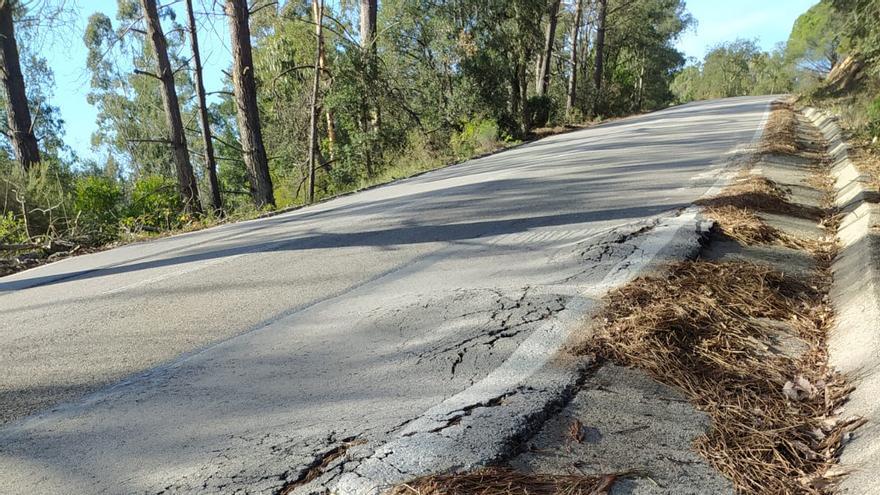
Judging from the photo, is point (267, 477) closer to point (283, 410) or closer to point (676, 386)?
point (283, 410)

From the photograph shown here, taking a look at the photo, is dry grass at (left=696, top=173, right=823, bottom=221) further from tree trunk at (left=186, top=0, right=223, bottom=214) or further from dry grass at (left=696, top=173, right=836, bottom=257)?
tree trunk at (left=186, top=0, right=223, bottom=214)

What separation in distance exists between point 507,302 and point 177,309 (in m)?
2.47

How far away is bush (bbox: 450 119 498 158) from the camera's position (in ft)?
58.3

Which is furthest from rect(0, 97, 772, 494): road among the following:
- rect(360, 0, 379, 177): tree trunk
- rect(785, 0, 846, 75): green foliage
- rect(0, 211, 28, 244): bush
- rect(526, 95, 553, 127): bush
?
rect(785, 0, 846, 75): green foliage

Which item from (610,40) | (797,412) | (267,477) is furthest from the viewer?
(610,40)

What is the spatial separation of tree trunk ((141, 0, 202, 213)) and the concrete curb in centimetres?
1147

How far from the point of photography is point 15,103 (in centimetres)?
1334

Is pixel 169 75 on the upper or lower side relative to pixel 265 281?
upper

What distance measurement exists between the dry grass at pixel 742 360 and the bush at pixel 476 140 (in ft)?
44.3

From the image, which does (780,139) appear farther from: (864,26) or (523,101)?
(523,101)

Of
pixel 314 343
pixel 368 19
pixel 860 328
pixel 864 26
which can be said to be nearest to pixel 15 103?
pixel 368 19

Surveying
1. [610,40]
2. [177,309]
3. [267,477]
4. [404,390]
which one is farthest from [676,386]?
[610,40]

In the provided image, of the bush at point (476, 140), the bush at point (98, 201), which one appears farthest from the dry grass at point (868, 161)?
the bush at point (98, 201)

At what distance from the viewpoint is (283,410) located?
2.80 meters
